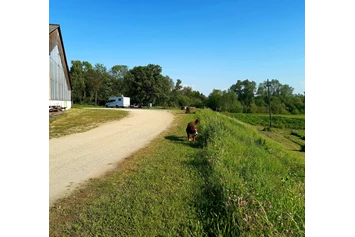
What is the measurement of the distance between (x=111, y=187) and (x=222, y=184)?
2164 mm

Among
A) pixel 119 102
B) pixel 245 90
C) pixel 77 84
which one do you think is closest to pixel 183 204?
pixel 119 102

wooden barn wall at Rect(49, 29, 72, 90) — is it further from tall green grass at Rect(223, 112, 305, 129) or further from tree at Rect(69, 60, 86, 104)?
tree at Rect(69, 60, 86, 104)

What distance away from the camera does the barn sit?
21047 millimetres

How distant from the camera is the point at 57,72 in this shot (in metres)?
23.6

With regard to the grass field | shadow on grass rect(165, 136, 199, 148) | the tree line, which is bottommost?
the grass field

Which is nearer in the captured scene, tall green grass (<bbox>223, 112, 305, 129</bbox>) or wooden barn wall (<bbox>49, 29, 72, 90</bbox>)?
wooden barn wall (<bbox>49, 29, 72, 90</bbox>)

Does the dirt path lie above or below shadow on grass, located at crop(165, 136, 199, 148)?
below

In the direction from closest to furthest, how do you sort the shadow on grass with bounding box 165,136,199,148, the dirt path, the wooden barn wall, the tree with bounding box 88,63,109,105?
the dirt path → the shadow on grass with bounding box 165,136,199,148 → the wooden barn wall → the tree with bounding box 88,63,109,105

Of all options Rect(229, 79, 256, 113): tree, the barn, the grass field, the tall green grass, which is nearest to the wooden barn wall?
the barn

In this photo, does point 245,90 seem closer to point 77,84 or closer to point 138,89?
point 138,89

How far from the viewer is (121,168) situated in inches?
221
